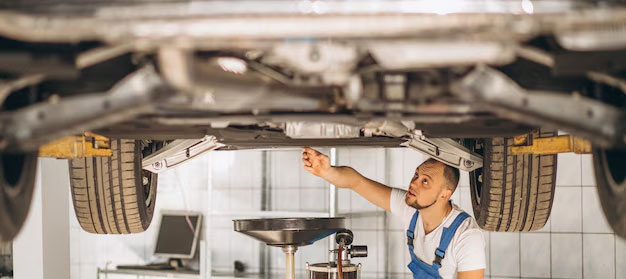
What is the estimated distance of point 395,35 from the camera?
1.33 metres

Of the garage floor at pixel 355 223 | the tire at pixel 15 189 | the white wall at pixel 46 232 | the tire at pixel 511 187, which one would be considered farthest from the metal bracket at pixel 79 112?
the garage floor at pixel 355 223

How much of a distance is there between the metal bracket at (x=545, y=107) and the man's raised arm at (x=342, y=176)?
1.58m

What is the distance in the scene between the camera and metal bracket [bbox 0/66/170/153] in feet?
4.80

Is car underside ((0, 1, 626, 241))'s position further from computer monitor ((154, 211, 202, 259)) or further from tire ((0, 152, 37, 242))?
computer monitor ((154, 211, 202, 259))

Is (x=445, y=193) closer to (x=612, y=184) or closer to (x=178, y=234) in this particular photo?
(x=612, y=184)

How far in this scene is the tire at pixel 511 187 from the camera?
8.73ft

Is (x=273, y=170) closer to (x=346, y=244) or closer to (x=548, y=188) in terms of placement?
(x=346, y=244)

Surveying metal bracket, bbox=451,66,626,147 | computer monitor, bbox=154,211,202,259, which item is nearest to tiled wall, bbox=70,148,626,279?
computer monitor, bbox=154,211,202,259

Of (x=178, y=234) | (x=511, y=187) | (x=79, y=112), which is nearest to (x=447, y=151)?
(x=511, y=187)

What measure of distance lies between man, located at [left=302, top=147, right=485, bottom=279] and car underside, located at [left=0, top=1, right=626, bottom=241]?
1060 millimetres

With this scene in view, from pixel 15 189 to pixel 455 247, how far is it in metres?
1.89

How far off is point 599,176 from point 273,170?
4.93m

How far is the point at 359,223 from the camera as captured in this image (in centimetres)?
612

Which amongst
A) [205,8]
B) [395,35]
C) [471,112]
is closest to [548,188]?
[471,112]
